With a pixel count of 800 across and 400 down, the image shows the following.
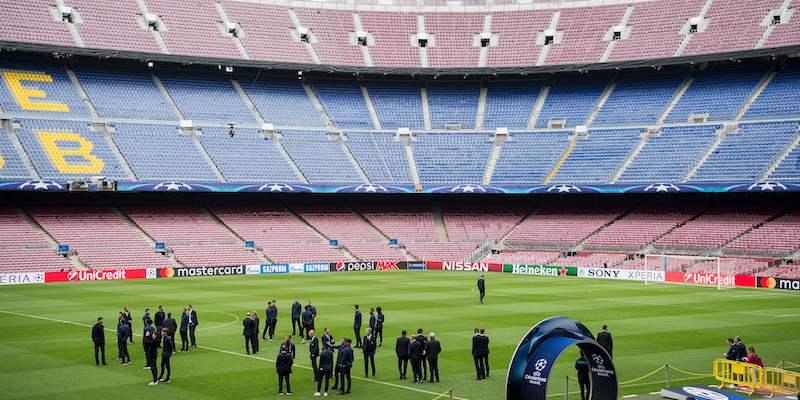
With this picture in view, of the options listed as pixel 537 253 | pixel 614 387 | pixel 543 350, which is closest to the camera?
pixel 543 350

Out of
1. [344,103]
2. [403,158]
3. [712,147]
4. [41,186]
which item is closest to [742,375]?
[712,147]

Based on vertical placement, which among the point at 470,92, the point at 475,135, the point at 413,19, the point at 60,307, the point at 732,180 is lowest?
the point at 60,307

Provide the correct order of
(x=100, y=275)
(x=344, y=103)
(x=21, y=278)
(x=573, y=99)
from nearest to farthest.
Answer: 1. (x=21, y=278)
2. (x=100, y=275)
3. (x=573, y=99)
4. (x=344, y=103)

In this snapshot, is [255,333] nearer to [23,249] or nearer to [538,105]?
[23,249]

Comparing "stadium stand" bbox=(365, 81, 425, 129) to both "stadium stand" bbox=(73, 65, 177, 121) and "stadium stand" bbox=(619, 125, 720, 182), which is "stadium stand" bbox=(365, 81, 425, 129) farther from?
"stadium stand" bbox=(619, 125, 720, 182)

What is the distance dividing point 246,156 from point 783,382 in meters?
58.8

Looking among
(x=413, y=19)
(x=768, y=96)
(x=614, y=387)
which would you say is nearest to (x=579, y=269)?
(x=768, y=96)

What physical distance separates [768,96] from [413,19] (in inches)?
1502

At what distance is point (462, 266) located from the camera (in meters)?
71.6

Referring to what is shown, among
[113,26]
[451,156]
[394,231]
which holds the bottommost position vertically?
[394,231]

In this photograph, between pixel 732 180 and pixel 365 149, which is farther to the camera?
pixel 365 149

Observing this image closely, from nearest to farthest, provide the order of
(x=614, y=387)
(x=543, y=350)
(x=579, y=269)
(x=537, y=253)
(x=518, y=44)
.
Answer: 1. (x=543, y=350)
2. (x=614, y=387)
3. (x=579, y=269)
4. (x=537, y=253)
5. (x=518, y=44)

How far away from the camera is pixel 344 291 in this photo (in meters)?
50.2

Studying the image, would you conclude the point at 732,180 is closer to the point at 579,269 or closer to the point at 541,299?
the point at 579,269
